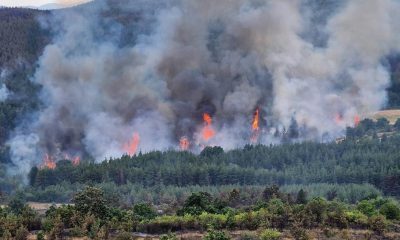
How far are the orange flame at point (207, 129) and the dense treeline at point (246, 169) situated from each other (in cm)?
3627

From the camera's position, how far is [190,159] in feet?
382

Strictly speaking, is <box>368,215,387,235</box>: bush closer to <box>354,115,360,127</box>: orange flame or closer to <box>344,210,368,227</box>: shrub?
<box>344,210,368,227</box>: shrub

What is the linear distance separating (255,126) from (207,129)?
42.3ft

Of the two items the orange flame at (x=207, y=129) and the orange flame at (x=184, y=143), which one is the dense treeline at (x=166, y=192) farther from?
the orange flame at (x=207, y=129)

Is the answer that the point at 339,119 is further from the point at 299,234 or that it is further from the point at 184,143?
the point at 299,234

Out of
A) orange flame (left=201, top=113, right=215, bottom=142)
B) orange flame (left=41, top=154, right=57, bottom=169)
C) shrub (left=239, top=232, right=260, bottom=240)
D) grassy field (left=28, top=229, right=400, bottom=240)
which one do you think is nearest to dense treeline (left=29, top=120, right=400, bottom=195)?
orange flame (left=41, top=154, right=57, bottom=169)

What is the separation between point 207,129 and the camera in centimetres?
15962

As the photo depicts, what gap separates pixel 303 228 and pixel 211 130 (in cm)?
11581

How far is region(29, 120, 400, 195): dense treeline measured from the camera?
100m

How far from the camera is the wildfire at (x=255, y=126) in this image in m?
159

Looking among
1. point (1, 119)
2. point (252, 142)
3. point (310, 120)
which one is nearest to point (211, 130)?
point (252, 142)

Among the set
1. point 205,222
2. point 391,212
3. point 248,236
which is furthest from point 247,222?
point 391,212

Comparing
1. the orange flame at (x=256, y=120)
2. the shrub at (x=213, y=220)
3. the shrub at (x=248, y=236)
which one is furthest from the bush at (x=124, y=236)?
the orange flame at (x=256, y=120)

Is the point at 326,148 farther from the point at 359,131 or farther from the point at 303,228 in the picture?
the point at 303,228
